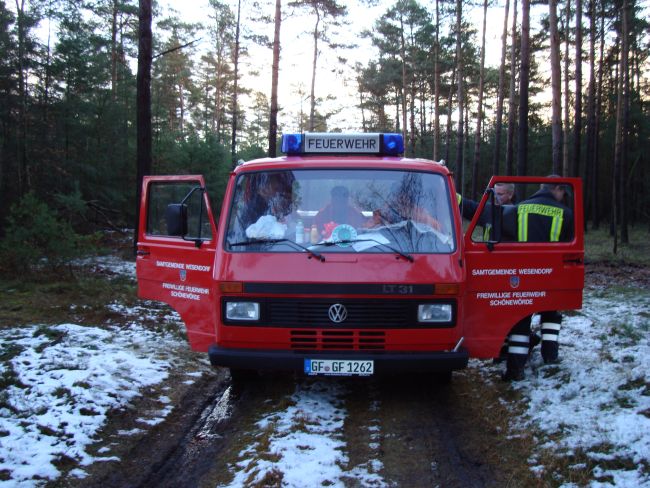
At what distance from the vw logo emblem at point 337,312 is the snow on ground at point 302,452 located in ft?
3.09

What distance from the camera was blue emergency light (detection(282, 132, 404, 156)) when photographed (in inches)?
230

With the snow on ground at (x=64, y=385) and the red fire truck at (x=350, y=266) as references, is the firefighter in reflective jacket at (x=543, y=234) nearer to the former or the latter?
the red fire truck at (x=350, y=266)

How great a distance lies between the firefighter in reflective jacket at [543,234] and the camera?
5.77m

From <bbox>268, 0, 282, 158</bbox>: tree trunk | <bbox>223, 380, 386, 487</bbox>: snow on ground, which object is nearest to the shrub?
<bbox>223, 380, 386, 487</bbox>: snow on ground

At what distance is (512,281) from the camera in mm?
5328

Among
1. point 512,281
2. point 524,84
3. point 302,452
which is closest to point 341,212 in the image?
point 512,281

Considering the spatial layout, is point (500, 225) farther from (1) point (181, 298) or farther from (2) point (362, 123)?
(2) point (362, 123)

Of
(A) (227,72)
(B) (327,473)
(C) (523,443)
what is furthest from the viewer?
(A) (227,72)

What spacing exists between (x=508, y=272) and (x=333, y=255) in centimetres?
177

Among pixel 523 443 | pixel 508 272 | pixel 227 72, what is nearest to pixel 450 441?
pixel 523 443

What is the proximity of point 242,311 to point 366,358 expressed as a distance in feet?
3.94

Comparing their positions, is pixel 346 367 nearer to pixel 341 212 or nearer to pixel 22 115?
pixel 341 212

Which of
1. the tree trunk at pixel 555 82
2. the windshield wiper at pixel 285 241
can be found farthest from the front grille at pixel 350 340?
the tree trunk at pixel 555 82

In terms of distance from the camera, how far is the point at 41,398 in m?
4.95
